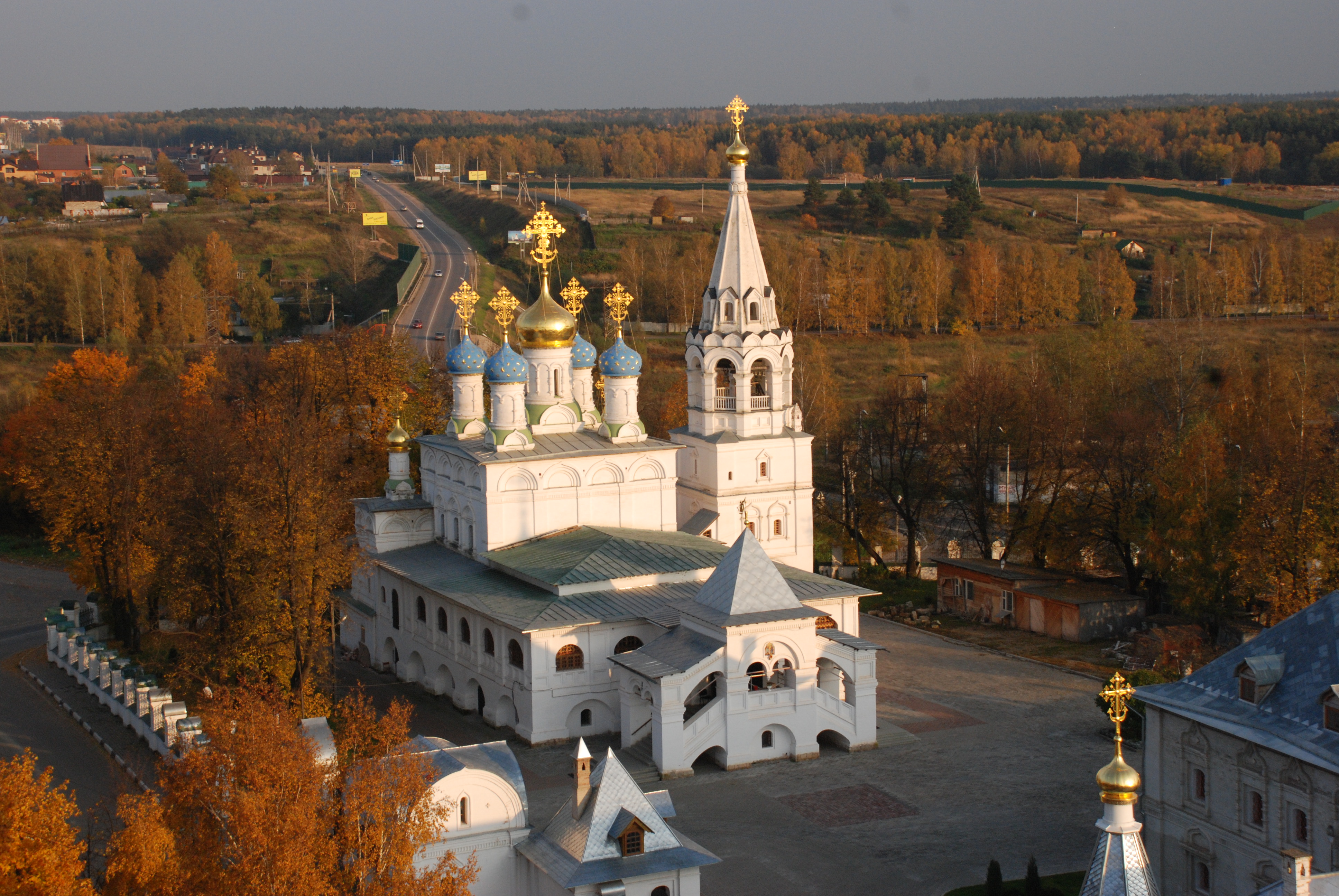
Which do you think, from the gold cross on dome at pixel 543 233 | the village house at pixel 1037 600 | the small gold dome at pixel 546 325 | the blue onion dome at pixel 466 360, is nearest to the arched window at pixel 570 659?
the small gold dome at pixel 546 325

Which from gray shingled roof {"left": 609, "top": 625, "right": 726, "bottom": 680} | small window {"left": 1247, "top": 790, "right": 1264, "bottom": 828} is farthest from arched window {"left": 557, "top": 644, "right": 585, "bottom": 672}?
small window {"left": 1247, "top": 790, "right": 1264, "bottom": 828}

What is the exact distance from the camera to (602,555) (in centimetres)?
2748

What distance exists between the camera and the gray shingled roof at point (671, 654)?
23.7 meters

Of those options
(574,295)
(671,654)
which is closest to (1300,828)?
(671,654)

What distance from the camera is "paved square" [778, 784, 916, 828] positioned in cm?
2200

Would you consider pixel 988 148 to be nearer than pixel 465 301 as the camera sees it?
No

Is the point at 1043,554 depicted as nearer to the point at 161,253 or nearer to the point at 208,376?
the point at 208,376

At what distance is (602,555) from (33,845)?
1382cm

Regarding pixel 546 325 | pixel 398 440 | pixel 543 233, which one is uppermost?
pixel 543 233

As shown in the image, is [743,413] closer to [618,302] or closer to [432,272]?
[618,302]

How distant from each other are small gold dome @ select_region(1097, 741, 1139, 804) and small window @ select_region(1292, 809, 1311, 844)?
18.8 ft

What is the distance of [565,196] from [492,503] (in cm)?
7575

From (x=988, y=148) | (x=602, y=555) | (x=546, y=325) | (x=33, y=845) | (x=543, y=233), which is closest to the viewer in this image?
(x=33, y=845)

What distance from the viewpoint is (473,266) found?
80.6m
